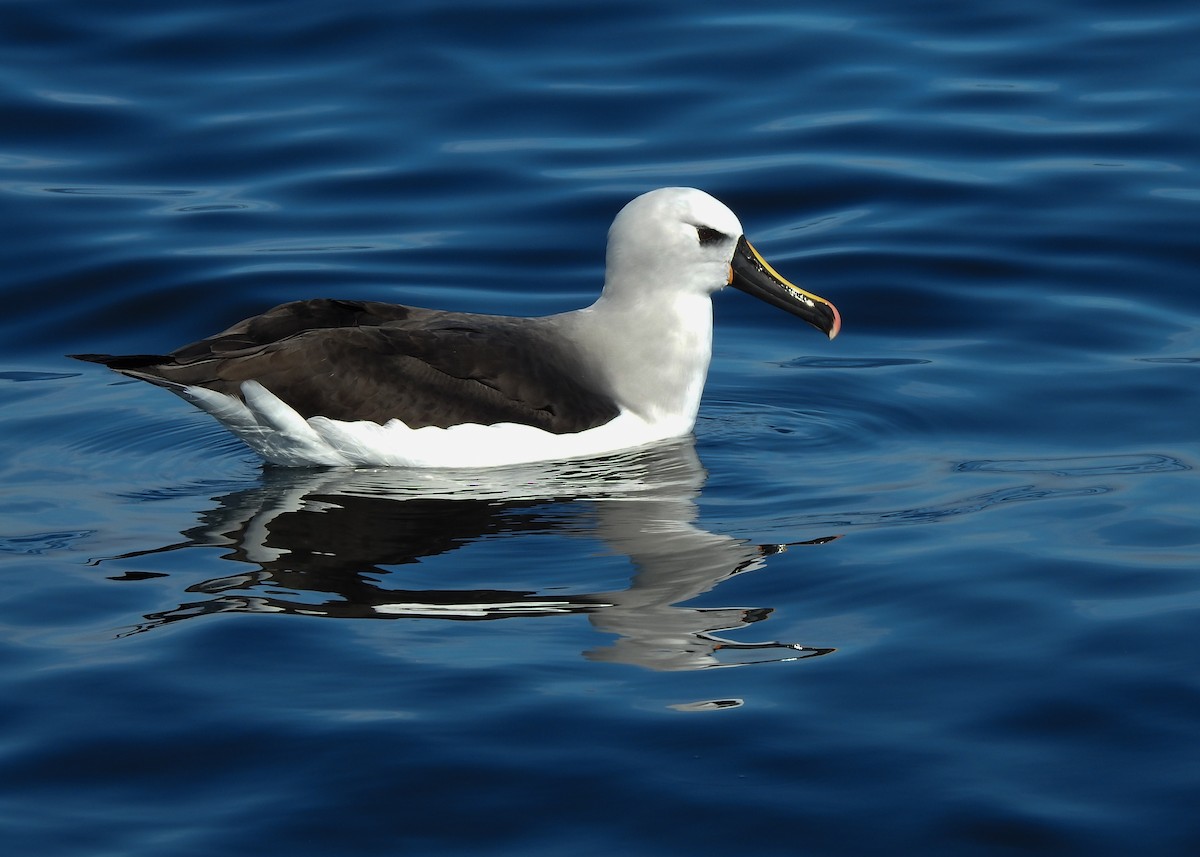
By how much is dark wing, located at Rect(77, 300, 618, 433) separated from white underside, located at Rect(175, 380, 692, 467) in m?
0.04

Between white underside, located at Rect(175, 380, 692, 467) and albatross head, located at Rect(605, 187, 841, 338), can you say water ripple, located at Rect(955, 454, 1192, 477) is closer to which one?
albatross head, located at Rect(605, 187, 841, 338)

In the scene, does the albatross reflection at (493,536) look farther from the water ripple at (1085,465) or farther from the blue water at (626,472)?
the water ripple at (1085,465)

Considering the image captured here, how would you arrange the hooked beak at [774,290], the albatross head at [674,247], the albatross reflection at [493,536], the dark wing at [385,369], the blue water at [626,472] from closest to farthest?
1. the blue water at [626,472]
2. the albatross reflection at [493,536]
3. the dark wing at [385,369]
4. the albatross head at [674,247]
5. the hooked beak at [774,290]

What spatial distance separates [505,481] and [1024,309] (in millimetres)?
3974

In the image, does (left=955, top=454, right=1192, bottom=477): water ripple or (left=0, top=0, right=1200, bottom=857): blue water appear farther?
(left=955, top=454, right=1192, bottom=477): water ripple

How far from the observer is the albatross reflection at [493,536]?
716 centimetres

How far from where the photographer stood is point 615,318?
381 inches

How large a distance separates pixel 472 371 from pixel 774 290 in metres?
1.84

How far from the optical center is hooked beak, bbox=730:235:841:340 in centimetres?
994

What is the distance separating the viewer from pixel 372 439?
8.92 m

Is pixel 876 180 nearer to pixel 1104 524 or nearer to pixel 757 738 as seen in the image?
→ pixel 1104 524

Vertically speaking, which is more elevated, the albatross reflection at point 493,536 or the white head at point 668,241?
the white head at point 668,241

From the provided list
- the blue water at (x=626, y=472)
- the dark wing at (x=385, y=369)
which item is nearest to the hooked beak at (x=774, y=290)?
the blue water at (x=626, y=472)

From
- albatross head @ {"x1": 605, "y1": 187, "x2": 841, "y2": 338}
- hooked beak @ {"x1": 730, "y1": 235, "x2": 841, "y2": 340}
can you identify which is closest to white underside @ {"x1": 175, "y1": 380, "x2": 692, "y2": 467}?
albatross head @ {"x1": 605, "y1": 187, "x2": 841, "y2": 338}
